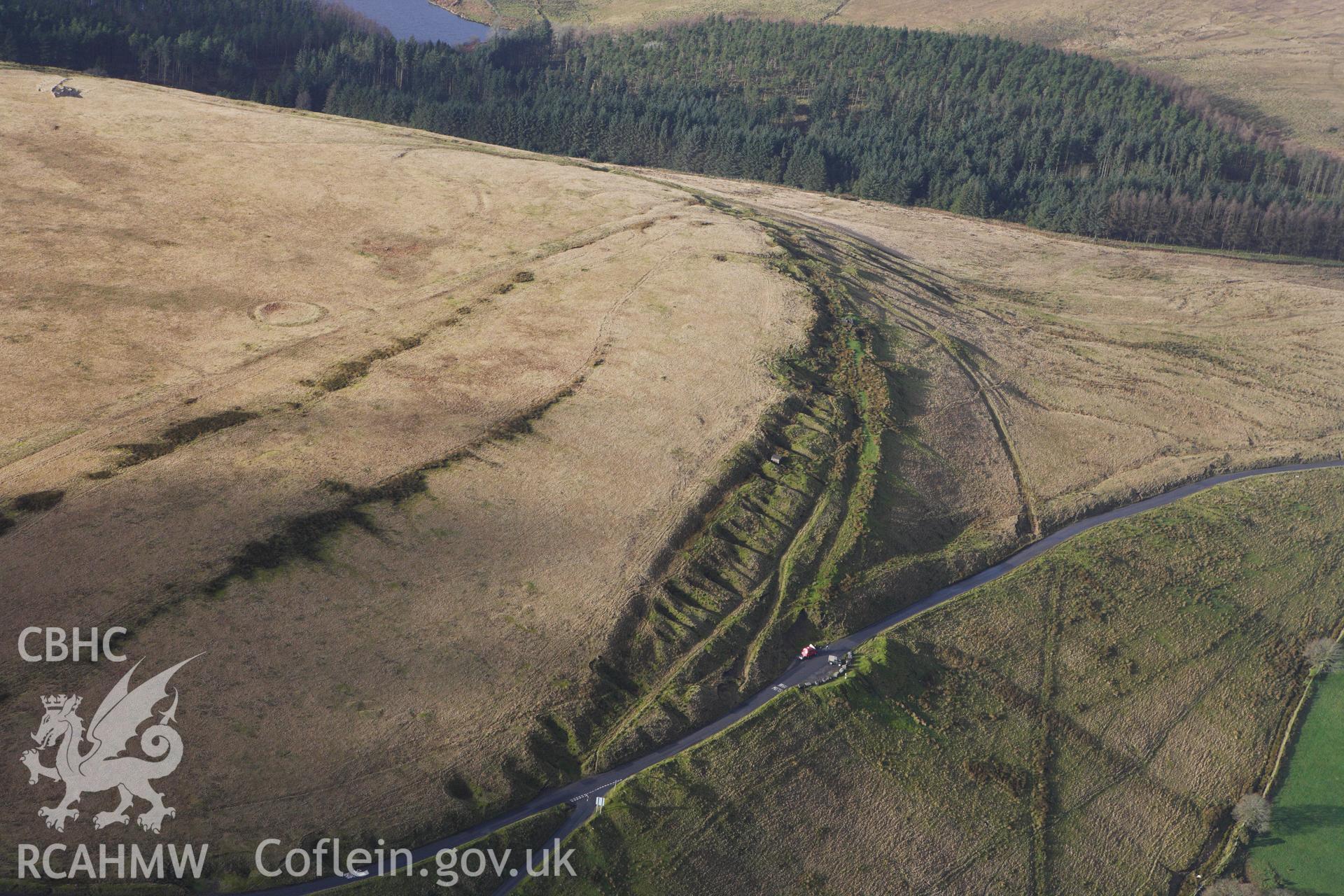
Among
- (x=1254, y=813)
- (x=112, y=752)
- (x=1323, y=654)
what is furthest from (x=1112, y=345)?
(x=112, y=752)

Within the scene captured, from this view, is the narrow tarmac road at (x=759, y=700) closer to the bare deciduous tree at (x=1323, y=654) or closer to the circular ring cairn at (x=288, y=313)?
the bare deciduous tree at (x=1323, y=654)

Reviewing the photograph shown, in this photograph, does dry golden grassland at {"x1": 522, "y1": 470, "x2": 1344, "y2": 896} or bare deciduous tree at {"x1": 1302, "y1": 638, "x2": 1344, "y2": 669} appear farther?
bare deciduous tree at {"x1": 1302, "y1": 638, "x2": 1344, "y2": 669}

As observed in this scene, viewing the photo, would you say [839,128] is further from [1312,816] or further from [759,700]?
[759,700]

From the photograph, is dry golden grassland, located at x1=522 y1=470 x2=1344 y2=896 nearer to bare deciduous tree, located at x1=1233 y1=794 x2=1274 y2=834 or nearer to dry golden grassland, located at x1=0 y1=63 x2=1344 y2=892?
bare deciduous tree, located at x1=1233 y1=794 x2=1274 y2=834

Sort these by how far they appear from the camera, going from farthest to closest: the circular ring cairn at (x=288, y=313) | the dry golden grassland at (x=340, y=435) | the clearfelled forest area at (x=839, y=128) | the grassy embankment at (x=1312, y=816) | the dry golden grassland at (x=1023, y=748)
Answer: the clearfelled forest area at (x=839, y=128) → the circular ring cairn at (x=288, y=313) → the grassy embankment at (x=1312, y=816) → the dry golden grassland at (x=1023, y=748) → the dry golden grassland at (x=340, y=435)

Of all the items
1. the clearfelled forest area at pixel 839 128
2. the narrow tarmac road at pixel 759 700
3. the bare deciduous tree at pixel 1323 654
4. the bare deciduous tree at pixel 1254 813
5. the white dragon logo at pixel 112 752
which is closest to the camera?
the white dragon logo at pixel 112 752

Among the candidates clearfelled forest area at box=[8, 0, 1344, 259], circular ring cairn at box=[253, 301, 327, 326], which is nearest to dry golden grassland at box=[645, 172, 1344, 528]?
clearfelled forest area at box=[8, 0, 1344, 259]

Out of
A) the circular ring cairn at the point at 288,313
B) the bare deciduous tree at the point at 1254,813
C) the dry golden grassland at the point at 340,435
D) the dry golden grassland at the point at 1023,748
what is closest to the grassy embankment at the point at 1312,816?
the bare deciduous tree at the point at 1254,813
